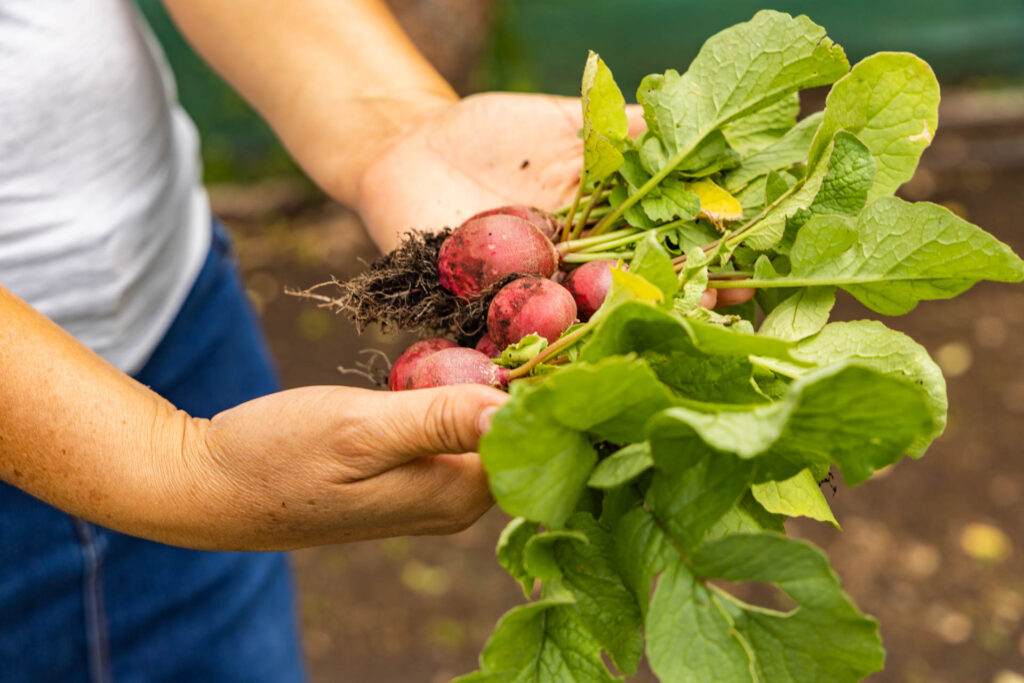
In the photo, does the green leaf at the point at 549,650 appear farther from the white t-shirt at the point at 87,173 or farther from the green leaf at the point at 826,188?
the white t-shirt at the point at 87,173

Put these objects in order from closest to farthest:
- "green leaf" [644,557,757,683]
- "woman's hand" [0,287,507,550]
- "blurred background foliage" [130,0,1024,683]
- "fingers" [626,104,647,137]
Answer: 1. "green leaf" [644,557,757,683]
2. "woman's hand" [0,287,507,550]
3. "fingers" [626,104,647,137]
4. "blurred background foliage" [130,0,1024,683]

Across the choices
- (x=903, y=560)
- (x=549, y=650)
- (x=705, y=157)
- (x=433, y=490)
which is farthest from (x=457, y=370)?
(x=903, y=560)

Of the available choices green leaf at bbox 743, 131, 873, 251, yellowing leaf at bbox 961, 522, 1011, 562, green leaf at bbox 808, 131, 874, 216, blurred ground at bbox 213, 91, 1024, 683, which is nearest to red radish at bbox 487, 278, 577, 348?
green leaf at bbox 743, 131, 873, 251

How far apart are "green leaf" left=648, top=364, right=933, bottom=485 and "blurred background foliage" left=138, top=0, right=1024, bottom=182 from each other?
13.3 feet

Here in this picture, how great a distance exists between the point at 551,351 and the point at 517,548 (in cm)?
39

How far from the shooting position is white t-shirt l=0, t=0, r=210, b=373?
179cm

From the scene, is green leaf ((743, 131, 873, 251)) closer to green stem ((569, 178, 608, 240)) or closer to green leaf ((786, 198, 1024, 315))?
green leaf ((786, 198, 1024, 315))

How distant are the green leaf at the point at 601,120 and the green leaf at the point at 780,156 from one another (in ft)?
1.15

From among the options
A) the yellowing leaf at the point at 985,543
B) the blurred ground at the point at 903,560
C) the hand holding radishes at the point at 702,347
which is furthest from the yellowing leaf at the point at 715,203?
the yellowing leaf at the point at 985,543

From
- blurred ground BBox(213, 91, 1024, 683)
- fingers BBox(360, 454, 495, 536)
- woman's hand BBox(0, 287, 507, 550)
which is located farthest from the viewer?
blurred ground BBox(213, 91, 1024, 683)

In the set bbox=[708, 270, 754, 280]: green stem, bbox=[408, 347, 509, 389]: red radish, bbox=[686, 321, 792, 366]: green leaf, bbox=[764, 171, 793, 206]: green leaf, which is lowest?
bbox=[408, 347, 509, 389]: red radish

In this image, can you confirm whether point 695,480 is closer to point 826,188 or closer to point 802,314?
point 802,314

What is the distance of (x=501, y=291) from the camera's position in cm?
179

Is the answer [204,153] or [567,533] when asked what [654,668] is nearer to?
[567,533]
